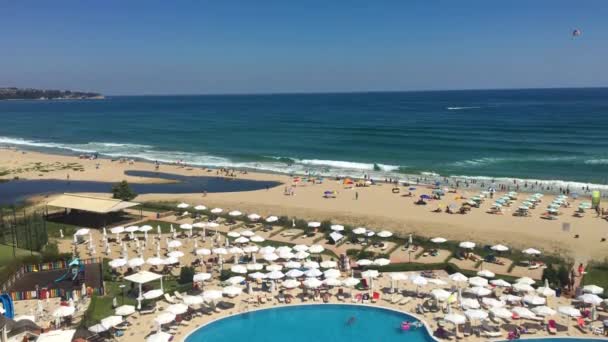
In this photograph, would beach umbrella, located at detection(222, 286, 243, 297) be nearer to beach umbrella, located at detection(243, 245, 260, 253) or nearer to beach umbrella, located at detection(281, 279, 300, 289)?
beach umbrella, located at detection(281, 279, 300, 289)

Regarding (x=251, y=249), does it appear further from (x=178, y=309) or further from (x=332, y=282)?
(x=178, y=309)

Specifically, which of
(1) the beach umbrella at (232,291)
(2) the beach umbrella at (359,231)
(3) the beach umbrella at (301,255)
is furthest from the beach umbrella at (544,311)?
(2) the beach umbrella at (359,231)

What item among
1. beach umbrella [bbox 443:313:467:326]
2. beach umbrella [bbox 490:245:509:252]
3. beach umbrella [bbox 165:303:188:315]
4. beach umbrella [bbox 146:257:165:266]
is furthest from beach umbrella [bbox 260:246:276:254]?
beach umbrella [bbox 490:245:509:252]

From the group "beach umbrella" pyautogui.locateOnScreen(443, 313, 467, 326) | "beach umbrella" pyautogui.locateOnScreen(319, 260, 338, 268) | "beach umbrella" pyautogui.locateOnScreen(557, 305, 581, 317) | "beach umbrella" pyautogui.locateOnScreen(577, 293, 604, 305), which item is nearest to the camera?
"beach umbrella" pyautogui.locateOnScreen(443, 313, 467, 326)

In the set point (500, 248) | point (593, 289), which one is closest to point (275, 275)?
point (500, 248)

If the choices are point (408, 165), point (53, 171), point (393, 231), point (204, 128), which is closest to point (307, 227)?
point (393, 231)

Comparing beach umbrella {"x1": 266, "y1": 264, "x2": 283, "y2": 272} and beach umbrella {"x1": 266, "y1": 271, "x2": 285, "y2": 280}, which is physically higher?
beach umbrella {"x1": 266, "y1": 271, "x2": 285, "y2": 280}
